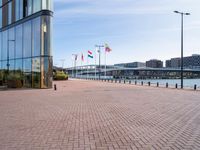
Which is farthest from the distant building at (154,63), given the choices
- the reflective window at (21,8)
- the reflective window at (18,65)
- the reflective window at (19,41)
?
the reflective window at (18,65)

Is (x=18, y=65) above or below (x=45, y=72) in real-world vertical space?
above

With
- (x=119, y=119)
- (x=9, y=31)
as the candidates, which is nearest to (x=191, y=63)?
(x=9, y=31)

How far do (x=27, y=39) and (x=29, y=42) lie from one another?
82cm

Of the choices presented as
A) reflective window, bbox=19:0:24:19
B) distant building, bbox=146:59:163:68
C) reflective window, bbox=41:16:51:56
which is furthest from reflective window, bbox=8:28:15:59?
distant building, bbox=146:59:163:68

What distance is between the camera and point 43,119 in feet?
33.7

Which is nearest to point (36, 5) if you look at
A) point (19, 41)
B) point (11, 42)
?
point (19, 41)

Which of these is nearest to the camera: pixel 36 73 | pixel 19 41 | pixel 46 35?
pixel 36 73

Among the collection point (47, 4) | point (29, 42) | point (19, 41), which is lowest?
point (29, 42)

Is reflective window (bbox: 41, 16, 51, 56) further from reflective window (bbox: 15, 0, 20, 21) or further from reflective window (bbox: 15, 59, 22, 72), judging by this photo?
reflective window (bbox: 15, 0, 20, 21)

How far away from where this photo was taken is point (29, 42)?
3294 cm

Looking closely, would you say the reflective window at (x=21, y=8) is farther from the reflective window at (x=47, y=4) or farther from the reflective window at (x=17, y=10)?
the reflective window at (x=47, y=4)

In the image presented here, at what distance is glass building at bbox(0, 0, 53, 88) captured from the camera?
3072 cm

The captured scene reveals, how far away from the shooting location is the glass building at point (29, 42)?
30.7m

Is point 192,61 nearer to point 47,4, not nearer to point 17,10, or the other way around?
point 17,10
